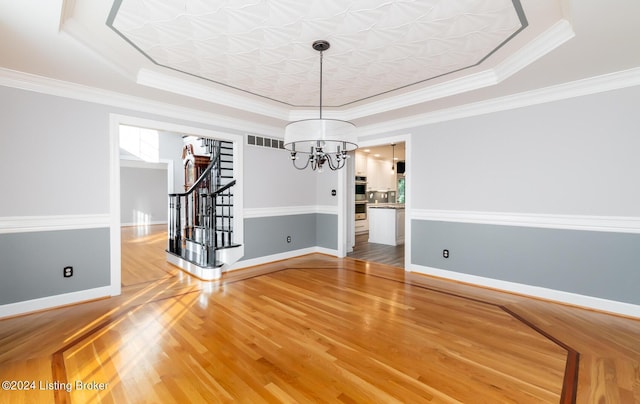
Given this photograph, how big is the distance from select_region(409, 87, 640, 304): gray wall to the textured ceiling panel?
4.03 ft

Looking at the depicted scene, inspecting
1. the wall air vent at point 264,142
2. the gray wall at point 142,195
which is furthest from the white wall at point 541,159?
the gray wall at point 142,195

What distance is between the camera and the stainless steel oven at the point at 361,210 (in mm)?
8716

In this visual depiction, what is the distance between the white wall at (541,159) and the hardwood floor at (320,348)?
125cm

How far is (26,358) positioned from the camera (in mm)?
2223

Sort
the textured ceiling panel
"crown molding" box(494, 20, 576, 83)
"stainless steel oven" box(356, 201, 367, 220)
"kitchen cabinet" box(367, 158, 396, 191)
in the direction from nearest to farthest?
the textured ceiling panel < "crown molding" box(494, 20, 576, 83) < "stainless steel oven" box(356, 201, 367, 220) < "kitchen cabinet" box(367, 158, 396, 191)

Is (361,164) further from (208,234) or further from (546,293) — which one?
(546,293)

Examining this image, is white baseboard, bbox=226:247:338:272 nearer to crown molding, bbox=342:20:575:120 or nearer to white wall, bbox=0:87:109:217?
white wall, bbox=0:87:109:217

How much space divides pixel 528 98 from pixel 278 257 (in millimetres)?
4560

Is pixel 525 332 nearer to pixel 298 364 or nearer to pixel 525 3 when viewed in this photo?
pixel 298 364

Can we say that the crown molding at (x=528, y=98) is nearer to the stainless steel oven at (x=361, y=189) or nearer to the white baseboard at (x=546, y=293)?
the white baseboard at (x=546, y=293)

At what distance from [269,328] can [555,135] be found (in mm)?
3962

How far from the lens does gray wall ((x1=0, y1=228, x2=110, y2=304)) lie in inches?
117

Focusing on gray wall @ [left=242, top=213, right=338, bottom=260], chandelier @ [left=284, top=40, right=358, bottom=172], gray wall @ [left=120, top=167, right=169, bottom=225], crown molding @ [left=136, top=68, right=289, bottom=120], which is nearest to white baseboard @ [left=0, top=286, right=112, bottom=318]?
gray wall @ [left=242, top=213, right=338, bottom=260]

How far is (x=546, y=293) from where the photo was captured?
3.52m
